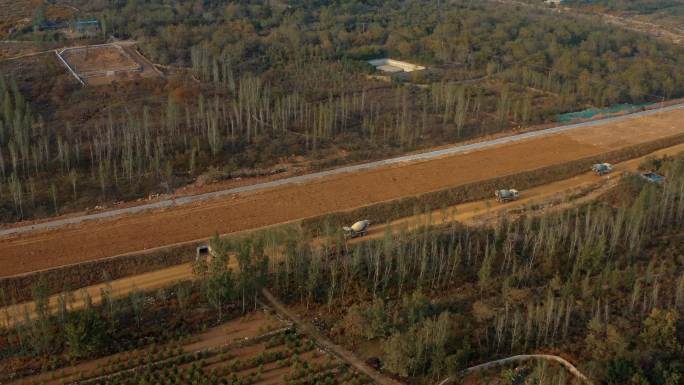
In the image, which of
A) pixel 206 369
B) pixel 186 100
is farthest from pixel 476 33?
pixel 206 369

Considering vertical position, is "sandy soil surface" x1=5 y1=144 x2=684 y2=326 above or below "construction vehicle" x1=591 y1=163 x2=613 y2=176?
below

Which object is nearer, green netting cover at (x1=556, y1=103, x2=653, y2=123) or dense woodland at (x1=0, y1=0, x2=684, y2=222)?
dense woodland at (x1=0, y1=0, x2=684, y2=222)

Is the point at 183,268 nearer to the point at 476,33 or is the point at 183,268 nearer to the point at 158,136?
the point at 158,136

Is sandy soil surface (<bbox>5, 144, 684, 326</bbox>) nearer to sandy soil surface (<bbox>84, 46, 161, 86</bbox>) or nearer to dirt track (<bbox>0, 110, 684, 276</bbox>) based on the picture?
dirt track (<bbox>0, 110, 684, 276</bbox>)

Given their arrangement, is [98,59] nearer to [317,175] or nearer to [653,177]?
[317,175]

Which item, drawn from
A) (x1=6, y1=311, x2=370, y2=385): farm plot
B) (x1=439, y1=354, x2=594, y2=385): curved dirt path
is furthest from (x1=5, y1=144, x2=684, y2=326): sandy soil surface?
(x1=439, y1=354, x2=594, y2=385): curved dirt path

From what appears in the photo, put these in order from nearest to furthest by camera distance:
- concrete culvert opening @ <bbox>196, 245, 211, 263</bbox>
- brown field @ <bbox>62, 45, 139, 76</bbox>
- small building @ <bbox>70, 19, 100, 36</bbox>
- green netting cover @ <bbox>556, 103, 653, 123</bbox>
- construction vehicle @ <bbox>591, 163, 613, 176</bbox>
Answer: concrete culvert opening @ <bbox>196, 245, 211, 263</bbox> → construction vehicle @ <bbox>591, 163, 613, 176</bbox> → green netting cover @ <bbox>556, 103, 653, 123</bbox> → brown field @ <bbox>62, 45, 139, 76</bbox> → small building @ <bbox>70, 19, 100, 36</bbox>
